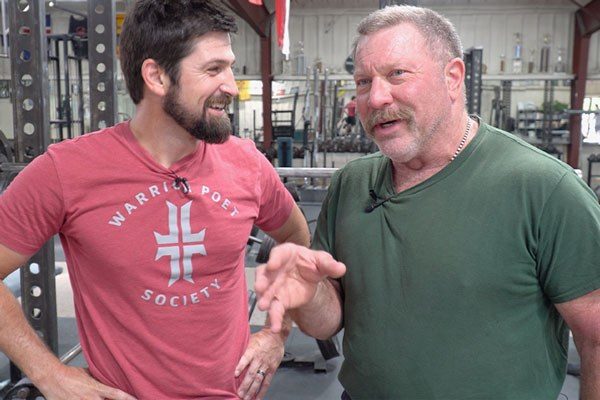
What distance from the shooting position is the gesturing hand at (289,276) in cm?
101

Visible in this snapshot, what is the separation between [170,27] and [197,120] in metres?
0.25

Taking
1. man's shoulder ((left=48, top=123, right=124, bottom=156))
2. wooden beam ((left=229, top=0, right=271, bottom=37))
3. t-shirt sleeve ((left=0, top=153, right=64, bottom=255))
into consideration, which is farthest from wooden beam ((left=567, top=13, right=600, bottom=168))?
t-shirt sleeve ((left=0, top=153, right=64, bottom=255))

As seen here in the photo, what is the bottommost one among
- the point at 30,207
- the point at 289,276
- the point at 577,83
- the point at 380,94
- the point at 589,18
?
the point at 289,276

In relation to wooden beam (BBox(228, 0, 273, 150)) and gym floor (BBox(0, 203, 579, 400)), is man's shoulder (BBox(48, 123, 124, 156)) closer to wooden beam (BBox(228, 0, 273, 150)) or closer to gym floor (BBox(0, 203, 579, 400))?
gym floor (BBox(0, 203, 579, 400))

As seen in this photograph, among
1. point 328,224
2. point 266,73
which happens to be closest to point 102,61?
point 328,224

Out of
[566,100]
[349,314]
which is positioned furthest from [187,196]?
[566,100]

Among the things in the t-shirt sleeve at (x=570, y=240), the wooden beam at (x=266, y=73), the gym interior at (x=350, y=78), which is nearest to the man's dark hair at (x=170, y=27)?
the t-shirt sleeve at (x=570, y=240)

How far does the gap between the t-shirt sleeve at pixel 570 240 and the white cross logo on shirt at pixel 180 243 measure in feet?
2.73

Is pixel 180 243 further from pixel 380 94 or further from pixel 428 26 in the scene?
pixel 428 26

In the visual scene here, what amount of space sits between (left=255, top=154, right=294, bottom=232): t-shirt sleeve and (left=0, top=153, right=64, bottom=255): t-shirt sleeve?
562 millimetres

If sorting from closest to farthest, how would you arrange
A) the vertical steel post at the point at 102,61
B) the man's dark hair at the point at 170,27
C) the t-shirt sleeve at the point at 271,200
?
the man's dark hair at the point at 170,27, the t-shirt sleeve at the point at 271,200, the vertical steel post at the point at 102,61

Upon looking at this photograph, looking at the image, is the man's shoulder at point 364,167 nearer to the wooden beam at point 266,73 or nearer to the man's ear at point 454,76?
the man's ear at point 454,76

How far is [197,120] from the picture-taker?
1404mm

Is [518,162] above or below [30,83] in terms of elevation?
below
